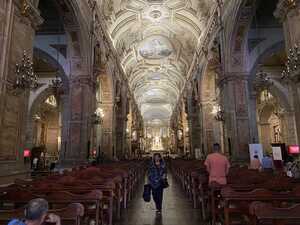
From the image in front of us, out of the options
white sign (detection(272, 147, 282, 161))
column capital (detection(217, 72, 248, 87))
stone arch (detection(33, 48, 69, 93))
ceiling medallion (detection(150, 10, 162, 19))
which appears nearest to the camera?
white sign (detection(272, 147, 282, 161))

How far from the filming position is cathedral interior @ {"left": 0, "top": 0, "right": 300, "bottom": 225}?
5336mm

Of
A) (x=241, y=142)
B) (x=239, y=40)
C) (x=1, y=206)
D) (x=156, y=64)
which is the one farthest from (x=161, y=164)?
(x=156, y=64)

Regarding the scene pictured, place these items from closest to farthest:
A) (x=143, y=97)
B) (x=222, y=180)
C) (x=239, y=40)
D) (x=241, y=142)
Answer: (x=222, y=180)
(x=241, y=142)
(x=239, y=40)
(x=143, y=97)

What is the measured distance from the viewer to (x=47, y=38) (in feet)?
43.2

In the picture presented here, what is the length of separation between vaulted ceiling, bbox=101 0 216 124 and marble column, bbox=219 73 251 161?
18.3ft

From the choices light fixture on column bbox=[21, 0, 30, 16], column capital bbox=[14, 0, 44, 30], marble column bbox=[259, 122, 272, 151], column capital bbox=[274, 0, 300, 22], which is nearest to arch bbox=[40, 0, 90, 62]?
column capital bbox=[14, 0, 44, 30]

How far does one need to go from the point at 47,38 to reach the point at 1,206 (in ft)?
38.2

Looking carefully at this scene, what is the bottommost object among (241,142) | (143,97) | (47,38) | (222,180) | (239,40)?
(222,180)

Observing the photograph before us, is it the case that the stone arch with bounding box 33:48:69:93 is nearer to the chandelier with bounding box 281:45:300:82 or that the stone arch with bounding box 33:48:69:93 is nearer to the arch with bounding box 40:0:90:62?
the arch with bounding box 40:0:90:62

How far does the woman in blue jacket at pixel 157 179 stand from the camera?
523 cm

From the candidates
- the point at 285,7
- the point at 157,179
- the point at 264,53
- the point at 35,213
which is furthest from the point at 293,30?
the point at 264,53

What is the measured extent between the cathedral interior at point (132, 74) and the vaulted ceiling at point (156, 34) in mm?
107

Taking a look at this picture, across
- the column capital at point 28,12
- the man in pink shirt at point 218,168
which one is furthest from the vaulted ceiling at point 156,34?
the man in pink shirt at point 218,168

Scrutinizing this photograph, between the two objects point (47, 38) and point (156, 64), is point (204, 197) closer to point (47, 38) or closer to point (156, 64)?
point (47, 38)
